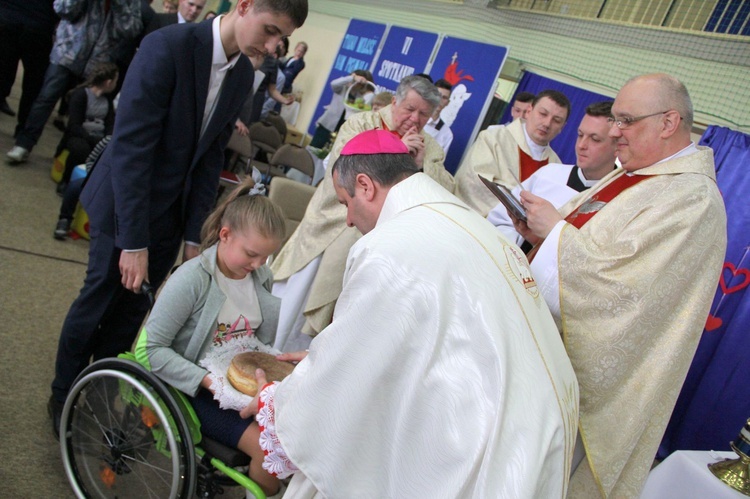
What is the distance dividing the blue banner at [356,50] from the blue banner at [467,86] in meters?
1.70

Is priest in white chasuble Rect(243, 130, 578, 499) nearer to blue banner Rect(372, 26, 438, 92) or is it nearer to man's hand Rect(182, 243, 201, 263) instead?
man's hand Rect(182, 243, 201, 263)

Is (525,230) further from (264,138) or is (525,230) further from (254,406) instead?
(264,138)

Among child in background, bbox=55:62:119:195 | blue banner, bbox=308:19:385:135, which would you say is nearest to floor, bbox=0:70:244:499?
child in background, bbox=55:62:119:195

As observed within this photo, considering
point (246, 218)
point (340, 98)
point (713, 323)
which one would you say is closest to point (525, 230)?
→ point (246, 218)

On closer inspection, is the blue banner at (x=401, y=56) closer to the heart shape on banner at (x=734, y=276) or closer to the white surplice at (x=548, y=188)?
the white surplice at (x=548, y=188)

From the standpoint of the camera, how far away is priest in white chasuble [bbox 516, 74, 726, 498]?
75.1 inches

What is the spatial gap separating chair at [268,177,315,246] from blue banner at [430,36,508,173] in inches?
84.5

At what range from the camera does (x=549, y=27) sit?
8.06 meters

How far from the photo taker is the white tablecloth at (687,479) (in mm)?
2547

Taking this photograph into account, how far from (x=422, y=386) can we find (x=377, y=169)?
0.65 m

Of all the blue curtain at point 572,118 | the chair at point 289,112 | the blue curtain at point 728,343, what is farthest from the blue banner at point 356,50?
the blue curtain at point 728,343

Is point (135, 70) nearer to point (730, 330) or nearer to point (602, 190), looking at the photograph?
point (602, 190)

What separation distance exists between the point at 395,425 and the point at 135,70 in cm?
142

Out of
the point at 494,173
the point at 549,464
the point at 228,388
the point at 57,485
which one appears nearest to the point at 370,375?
the point at 549,464
